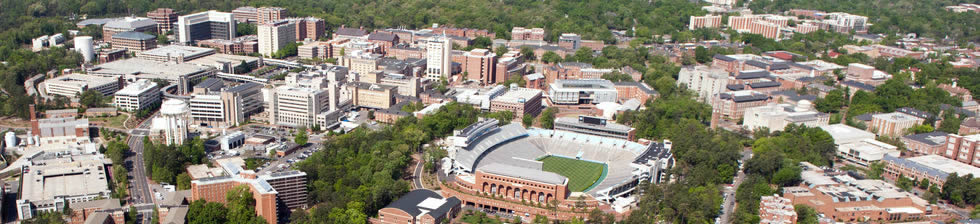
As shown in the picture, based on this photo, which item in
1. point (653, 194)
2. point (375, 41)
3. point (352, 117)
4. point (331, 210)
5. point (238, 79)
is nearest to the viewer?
point (331, 210)

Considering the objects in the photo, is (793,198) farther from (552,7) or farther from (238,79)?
(552,7)

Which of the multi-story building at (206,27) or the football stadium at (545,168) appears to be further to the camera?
the multi-story building at (206,27)

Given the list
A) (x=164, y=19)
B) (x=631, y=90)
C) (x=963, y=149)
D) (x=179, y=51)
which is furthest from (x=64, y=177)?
(x=963, y=149)

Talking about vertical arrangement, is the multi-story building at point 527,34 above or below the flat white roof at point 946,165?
above

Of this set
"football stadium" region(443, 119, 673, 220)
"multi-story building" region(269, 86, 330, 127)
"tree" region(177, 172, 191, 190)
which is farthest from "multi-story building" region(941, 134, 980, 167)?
"tree" region(177, 172, 191, 190)

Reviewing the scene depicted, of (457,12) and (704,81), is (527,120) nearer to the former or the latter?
(704,81)

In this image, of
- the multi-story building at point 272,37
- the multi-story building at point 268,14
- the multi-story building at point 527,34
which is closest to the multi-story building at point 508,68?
the multi-story building at point 527,34

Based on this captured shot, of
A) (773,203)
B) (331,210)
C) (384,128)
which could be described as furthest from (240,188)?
(773,203)

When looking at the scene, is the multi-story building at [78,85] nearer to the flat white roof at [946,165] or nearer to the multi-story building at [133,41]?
the multi-story building at [133,41]
